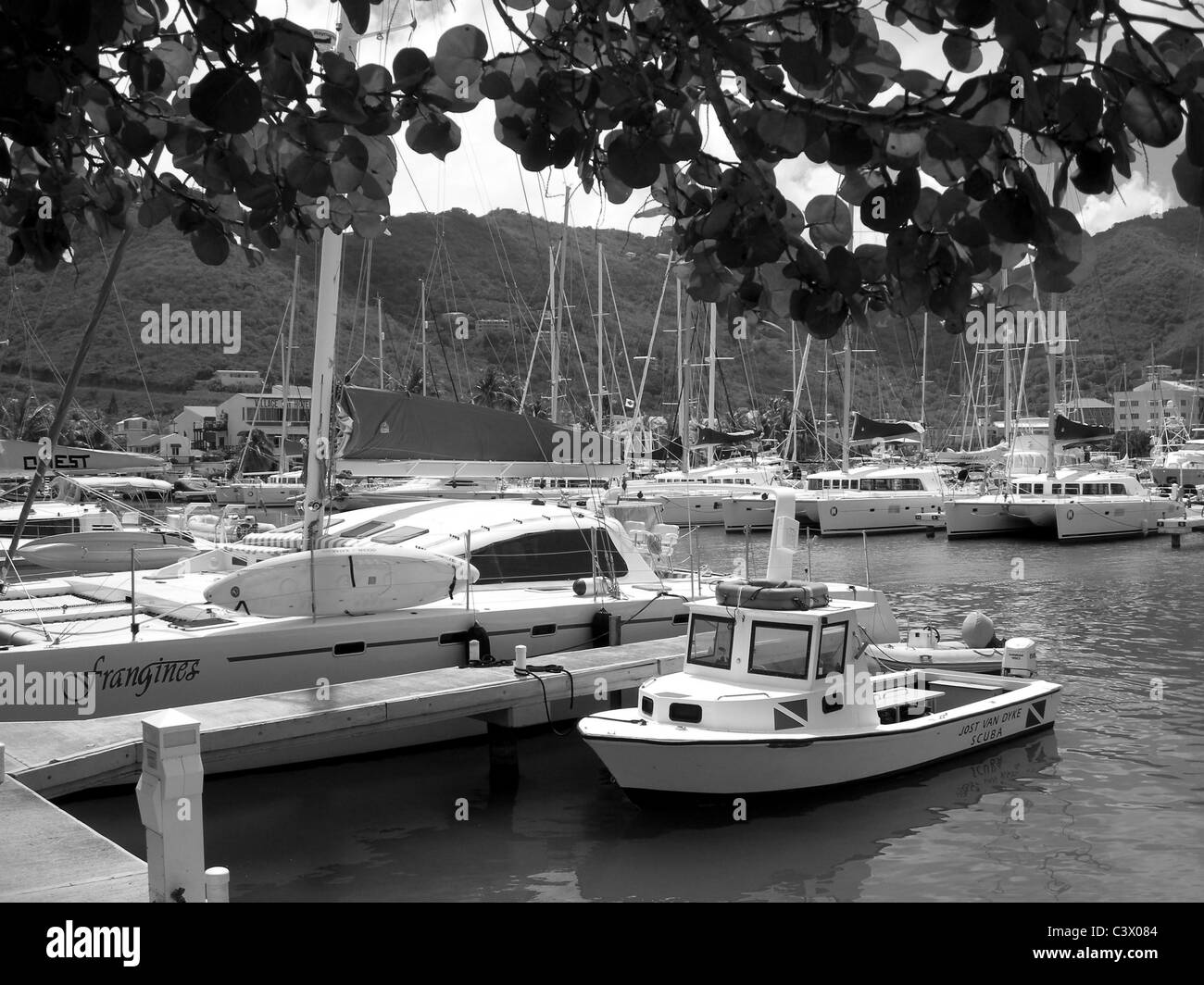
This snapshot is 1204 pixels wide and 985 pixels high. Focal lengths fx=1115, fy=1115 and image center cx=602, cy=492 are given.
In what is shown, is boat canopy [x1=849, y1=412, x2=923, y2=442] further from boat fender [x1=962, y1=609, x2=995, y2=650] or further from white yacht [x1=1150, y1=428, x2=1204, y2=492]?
boat fender [x1=962, y1=609, x2=995, y2=650]

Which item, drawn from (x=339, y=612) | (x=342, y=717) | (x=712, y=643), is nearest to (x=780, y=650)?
(x=712, y=643)

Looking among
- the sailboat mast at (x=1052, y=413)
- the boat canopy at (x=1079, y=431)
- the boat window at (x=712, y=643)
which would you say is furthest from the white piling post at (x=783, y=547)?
the boat canopy at (x=1079, y=431)

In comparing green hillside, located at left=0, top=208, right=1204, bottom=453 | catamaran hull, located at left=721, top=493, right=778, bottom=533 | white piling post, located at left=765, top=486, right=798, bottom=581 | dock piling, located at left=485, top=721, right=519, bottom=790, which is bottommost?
dock piling, located at left=485, top=721, right=519, bottom=790

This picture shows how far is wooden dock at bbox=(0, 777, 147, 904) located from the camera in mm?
6676

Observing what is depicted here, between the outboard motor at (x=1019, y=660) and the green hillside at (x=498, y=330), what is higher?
the green hillside at (x=498, y=330)

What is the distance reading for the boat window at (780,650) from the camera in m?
12.0

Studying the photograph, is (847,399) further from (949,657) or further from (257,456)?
(257,456)

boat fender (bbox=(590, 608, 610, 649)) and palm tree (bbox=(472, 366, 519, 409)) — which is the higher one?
palm tree (bbox=(472, 366, 519, 409))

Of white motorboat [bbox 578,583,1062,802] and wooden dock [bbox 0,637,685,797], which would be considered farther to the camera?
white motorboat [bbox 578,583,1062,802]

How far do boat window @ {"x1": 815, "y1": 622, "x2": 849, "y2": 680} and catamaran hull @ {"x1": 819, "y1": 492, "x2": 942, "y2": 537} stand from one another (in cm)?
3861

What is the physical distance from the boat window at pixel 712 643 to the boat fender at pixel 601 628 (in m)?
3.08

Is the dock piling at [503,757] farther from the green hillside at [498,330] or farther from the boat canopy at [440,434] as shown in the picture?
the green hillside at [498,330]

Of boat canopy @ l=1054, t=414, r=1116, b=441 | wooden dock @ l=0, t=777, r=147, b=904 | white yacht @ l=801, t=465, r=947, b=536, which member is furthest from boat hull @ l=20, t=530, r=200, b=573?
boat canopy @ l=1054, t=414, r=1116, b=441

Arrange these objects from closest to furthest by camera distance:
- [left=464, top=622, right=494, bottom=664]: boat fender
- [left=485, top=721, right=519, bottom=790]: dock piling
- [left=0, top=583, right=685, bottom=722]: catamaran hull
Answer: [left=0, top=583, right=685, bottom=722]: catamaran hull → [left=485, top=721, right=519, bottom=790]: dock piling → [left=464, top=622, right=494, bottom=664]: boat fender
